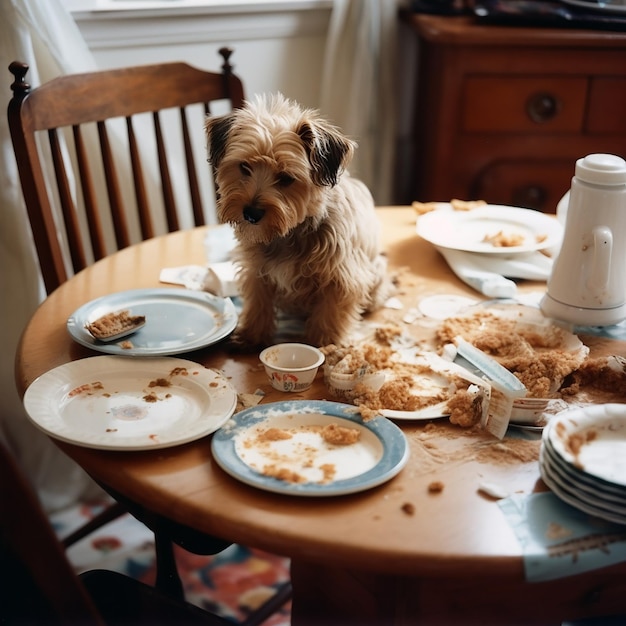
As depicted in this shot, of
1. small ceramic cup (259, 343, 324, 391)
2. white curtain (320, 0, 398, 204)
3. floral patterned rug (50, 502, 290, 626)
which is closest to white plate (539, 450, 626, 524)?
small ceramic cup (259, 343, 324, 391)

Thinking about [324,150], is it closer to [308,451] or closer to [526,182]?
[308,451]

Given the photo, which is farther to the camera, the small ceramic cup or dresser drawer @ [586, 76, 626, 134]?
dresser drawer @ [586, 76, 626, 134]

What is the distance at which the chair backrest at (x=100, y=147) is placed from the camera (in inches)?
65.7

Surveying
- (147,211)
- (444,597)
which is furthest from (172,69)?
(444,597)

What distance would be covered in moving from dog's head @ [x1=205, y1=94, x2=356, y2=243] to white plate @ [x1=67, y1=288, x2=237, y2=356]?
0.63 ft

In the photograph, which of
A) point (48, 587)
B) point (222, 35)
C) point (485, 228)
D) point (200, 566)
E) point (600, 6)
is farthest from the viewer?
point (222, 35)

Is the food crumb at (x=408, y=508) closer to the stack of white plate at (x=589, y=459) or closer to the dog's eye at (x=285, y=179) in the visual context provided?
the stack of white plate at (x=589, y=459)

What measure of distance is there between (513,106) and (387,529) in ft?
6.11

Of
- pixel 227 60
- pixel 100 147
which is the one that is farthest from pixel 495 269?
pixel 100 147

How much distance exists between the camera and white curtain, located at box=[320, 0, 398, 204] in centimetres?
252

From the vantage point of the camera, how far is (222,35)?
2.49 metres

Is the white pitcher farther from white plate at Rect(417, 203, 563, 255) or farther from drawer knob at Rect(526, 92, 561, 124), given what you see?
drawer knob at Rect(526, 92, 561, 124)

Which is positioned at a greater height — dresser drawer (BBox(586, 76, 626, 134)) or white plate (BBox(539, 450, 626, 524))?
dresser drawer (BBox(586, 76, 626, 134))

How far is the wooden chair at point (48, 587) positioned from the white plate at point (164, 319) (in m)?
0.40
